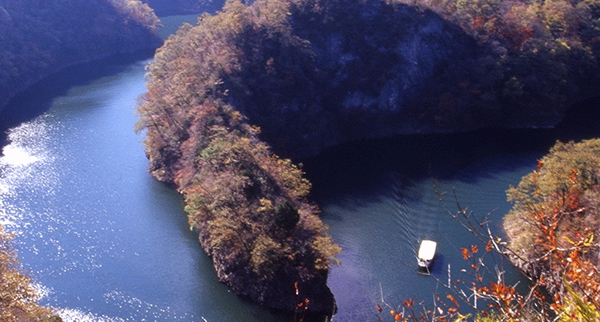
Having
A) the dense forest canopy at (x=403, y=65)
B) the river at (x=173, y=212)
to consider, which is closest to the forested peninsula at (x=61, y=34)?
the river at (x=173, y=212)

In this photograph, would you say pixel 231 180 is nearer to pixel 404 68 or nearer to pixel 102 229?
pixel 102 229

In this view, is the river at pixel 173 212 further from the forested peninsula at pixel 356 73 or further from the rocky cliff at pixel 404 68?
the rocky cliff at pixel 404 68

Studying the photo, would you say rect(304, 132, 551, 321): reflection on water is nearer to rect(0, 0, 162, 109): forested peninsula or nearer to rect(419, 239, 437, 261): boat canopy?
rect(419, 239, 437, 261): boat canopy

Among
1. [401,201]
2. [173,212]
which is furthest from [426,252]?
[173,212]

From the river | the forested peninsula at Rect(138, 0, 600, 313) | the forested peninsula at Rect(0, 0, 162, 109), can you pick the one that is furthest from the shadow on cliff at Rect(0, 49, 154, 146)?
the forested peninsula at Rect(138, 0, 600, 313)

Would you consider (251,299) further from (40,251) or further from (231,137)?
(40,251)

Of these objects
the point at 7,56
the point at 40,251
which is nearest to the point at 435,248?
the point at 40,251

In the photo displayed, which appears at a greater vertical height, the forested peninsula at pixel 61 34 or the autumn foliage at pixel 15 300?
the forested peninsula at pixel 61 34
